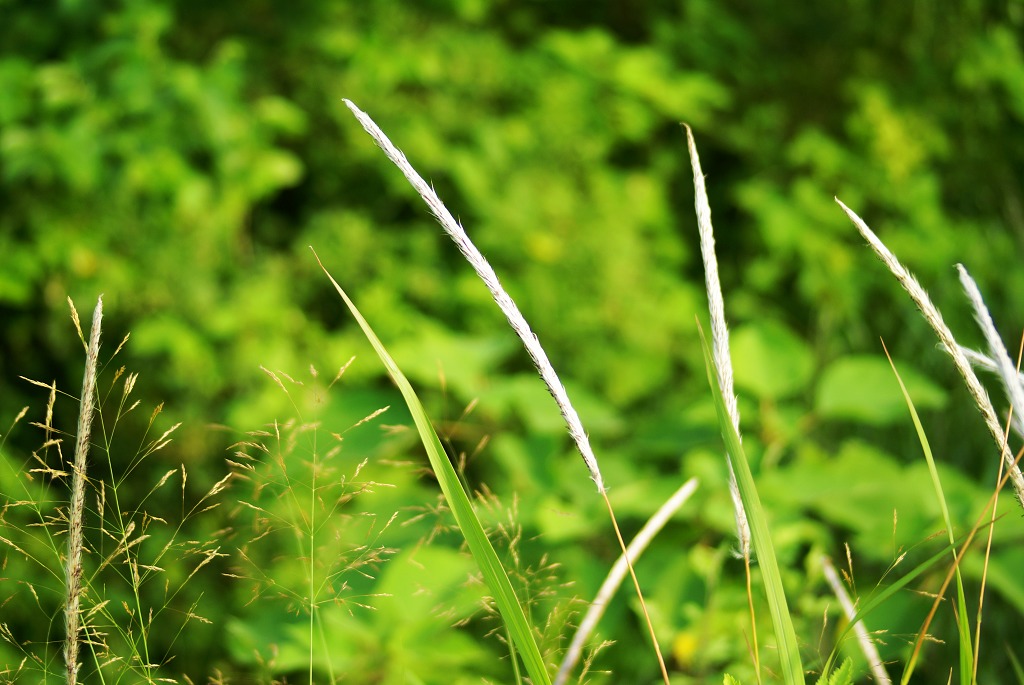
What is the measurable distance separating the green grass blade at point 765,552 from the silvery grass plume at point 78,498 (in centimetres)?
51

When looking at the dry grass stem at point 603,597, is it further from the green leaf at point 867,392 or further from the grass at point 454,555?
the green leaf at point 867,392

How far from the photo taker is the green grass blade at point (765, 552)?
0.72 meters

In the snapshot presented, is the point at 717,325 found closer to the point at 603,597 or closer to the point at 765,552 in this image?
the point at 765,552

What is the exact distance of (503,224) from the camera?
8.78ft

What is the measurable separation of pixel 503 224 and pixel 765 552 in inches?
80.4

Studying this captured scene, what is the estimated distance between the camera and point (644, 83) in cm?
278

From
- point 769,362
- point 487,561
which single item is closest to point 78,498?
point 487,561

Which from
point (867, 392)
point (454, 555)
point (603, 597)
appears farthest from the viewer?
point (867, 392)

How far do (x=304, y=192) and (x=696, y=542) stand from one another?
6.86 ft

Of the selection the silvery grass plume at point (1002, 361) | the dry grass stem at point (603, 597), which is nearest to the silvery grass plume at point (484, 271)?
the dry grass stem at point (603, 597)

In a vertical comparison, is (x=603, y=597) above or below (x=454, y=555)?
above

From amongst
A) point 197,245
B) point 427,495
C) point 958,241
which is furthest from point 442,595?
point 958,241

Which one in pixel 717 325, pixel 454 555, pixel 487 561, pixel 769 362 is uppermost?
pixel 717 325

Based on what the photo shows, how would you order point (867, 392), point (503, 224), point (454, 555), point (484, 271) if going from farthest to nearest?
point (503, 224)
point (867, 392)
point (454, 555)
point (484, 271)
